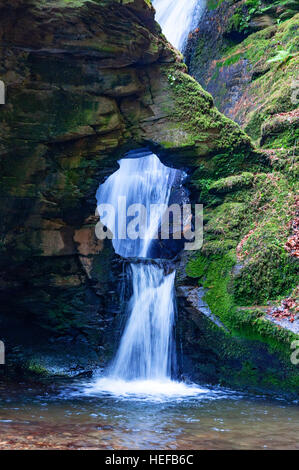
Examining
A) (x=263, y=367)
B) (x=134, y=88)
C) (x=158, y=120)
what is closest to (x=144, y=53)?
(x=134, y=88)

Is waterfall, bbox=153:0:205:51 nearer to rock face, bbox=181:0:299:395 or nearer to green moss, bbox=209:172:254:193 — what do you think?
rock face, bbox=181:0:299:395

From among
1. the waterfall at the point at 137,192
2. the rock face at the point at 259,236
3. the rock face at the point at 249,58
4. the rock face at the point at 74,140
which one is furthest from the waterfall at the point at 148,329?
the rock face at the point at 249,58

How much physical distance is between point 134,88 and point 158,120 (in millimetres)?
856

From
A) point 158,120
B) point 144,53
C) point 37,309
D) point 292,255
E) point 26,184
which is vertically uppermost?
point 144,53

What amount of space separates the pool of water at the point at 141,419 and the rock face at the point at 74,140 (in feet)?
6.06

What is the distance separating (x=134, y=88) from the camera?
885cm

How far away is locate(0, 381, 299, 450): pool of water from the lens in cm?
441

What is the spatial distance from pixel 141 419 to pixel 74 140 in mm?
5673

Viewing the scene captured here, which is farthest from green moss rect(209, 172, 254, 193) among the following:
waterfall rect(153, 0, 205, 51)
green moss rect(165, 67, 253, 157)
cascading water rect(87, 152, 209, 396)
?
waterfall rect(153, 0, 205, 51)

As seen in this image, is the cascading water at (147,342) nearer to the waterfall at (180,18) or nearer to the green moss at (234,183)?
the green moss at (234,183)

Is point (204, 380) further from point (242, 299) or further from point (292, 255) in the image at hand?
point (292, 255)

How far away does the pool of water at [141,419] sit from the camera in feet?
14.5

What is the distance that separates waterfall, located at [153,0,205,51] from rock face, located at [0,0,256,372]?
8.53 metres

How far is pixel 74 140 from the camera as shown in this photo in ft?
28.5
